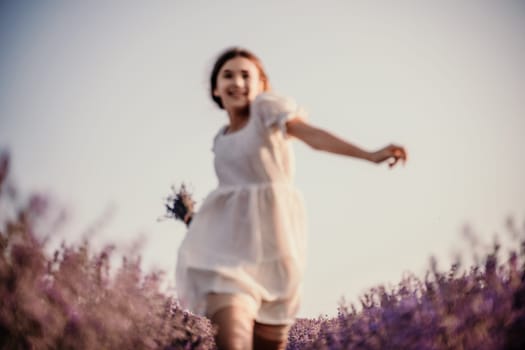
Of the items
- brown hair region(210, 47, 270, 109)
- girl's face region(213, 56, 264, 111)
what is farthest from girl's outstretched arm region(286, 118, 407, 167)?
brown hair region(210, 47, 270, 109)

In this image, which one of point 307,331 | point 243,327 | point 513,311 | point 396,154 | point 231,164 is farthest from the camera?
point 307,331

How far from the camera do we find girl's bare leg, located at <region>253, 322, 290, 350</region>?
252cm

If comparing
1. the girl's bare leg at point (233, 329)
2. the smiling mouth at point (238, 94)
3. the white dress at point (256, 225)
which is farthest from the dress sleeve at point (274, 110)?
the girl's bare leg at point (233, 329)

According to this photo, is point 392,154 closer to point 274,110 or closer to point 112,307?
point 274,110

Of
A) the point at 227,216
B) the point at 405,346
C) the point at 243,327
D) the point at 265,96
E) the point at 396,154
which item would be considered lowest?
the point at 405,346

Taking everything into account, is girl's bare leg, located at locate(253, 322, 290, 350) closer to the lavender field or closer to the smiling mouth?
the lavender field

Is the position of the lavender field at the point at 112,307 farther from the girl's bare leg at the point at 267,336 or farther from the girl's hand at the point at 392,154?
the girl's hand at the point at 392,154

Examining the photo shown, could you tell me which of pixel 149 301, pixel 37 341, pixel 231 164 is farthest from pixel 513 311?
pixel 37 341

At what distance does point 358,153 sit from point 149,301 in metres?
1.10

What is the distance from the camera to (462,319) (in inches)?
96.6

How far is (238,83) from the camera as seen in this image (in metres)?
2.67

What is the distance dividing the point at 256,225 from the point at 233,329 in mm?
453

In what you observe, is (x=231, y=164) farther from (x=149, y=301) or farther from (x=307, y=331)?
(x=307, y=331)

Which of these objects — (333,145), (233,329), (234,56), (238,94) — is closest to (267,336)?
(233,329)
